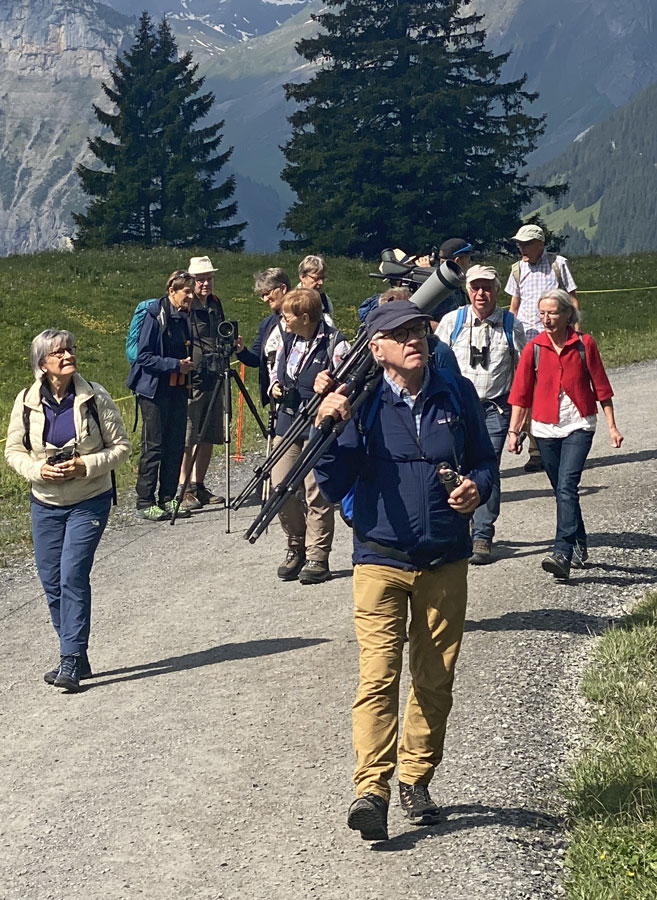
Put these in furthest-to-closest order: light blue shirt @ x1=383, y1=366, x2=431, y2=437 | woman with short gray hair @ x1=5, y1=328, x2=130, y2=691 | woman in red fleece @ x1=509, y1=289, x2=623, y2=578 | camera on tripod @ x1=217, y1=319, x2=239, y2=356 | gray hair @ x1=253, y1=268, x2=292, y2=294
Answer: camera on tripod @ x1=217, y1=319, x2=239, y2=356
gray hair @ x1=253, y1=268, x2=292, y2=294
woman in red fleece @ x1=509, y1=289, x2=623, y2=578
woman with short gray hair @ x1=5, y1=328, x2=130, y2=691
light blue shirt @ x1=383, y1=366, x2=431, y2=437

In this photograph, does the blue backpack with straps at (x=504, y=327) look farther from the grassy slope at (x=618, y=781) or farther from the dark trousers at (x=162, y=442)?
the dark trousers at (x=162, y=442)

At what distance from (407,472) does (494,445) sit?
5.35 m

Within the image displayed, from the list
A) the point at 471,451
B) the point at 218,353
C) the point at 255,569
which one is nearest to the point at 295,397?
the point at 255,569

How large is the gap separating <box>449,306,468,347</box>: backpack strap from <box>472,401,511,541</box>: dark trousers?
0.61 m

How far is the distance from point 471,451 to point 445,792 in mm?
1731

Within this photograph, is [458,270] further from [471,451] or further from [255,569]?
[255,569]

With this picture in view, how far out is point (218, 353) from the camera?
46.0 feet

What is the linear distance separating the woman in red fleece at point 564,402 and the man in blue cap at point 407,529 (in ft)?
14.0

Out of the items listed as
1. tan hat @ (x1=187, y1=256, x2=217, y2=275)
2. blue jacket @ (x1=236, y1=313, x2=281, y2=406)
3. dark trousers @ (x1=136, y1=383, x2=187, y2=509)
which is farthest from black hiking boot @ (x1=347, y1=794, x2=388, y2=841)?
tan hat @ (x1=187, y1=256, x2=217, y2=275)

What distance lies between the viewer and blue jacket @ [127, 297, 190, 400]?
14.0 metres

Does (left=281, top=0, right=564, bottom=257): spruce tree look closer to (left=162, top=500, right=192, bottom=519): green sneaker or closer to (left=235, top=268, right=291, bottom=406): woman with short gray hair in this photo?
(left=162, top=500, right=192, bottom=519): green sneaker

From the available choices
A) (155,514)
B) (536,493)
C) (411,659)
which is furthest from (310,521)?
(411,659)

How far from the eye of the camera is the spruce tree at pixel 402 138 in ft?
168

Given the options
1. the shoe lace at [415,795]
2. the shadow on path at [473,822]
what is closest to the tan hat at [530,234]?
the shadow on path at [473,822]
